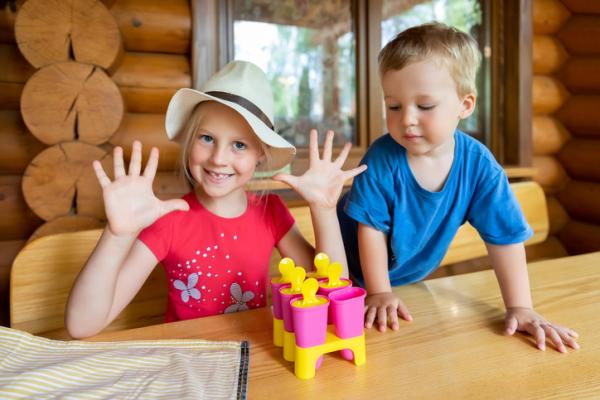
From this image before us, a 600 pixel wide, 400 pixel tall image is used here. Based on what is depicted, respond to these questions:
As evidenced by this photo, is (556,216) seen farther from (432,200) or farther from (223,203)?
(223,203)

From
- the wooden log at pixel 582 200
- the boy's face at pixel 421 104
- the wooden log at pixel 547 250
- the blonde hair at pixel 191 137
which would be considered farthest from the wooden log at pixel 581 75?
A: the blonde hair at pixel 191 137

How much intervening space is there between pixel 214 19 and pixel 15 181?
45.3 inches

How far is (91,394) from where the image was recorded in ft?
1.97

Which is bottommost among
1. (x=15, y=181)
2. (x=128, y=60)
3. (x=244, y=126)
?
(x=15, y=181)

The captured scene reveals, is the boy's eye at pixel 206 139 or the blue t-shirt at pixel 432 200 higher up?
the boy's eye at pixel 206 139

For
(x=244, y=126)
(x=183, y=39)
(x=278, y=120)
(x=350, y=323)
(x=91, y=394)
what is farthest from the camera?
(x=278, y=120)

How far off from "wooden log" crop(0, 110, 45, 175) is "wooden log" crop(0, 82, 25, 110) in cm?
6

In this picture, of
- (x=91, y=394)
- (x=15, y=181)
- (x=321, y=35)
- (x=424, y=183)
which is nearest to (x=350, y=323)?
(x=91, y=394)

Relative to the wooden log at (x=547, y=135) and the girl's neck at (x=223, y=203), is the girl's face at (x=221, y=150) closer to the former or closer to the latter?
the girl's neck at (x=223, y=203)

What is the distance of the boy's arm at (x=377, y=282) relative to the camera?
2.93 feet

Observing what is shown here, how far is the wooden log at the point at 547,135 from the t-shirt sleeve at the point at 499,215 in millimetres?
2423

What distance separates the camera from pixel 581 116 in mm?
3086

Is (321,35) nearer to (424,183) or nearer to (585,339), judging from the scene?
(424,183)

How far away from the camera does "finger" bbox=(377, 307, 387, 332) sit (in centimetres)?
85
